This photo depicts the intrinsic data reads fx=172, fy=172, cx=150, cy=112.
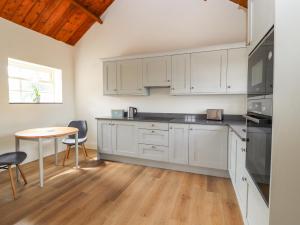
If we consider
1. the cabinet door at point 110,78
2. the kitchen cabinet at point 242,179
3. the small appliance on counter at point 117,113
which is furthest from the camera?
A: the small appliance on counter at point 117,113

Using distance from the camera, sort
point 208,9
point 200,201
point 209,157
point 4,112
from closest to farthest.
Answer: point 200,201
point 209,157
point 4,112
point 208,9

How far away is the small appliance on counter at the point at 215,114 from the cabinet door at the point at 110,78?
1.95 m

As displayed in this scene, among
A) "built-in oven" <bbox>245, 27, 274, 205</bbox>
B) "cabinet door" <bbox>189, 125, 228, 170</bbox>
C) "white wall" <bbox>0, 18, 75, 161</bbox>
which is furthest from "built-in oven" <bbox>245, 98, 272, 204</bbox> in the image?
"white wall" <bbox>0, 18, 75, 161</bbox>

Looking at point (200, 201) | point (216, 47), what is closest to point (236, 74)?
point (216, 47)

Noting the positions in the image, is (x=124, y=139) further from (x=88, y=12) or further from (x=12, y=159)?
(x=88, y=12)

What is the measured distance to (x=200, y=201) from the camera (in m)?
2.12

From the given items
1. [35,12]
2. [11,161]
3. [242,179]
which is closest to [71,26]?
[35,12]

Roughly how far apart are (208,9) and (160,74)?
59.4 inches

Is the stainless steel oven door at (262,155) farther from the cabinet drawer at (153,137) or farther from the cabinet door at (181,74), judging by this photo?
the cabinet door at (181,74)

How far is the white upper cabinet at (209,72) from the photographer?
287cm

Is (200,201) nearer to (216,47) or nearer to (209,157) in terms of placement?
(209,157)

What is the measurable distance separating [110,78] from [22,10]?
191 centimetres

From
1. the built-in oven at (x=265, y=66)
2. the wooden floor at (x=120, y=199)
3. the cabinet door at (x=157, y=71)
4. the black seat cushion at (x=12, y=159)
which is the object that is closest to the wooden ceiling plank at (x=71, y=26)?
the cabinet door at (x=157, y=71)

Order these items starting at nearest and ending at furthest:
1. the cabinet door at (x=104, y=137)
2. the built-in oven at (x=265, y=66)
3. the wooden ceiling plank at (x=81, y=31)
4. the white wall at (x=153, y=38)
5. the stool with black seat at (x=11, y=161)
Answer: the built-in oven at (x=265, y=66) → the stool with black seat at (x=11, y=161) → the white wall at (x=153, y=38) → the cabinet door at (x=104, y=137) → the wooden ceiling plank at (x=81, y=31)
